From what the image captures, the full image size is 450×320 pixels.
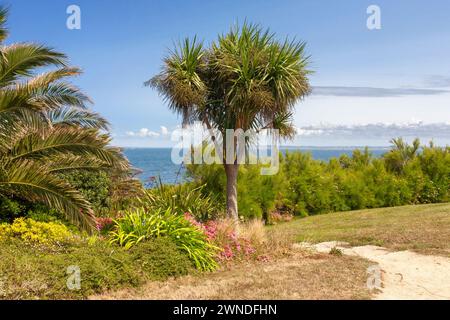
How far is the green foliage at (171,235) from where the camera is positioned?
9.00 meters

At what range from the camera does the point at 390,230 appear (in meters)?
14.3

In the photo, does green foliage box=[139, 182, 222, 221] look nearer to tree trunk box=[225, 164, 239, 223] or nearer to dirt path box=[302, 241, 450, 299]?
tree trunk box=[225, 164, 239, 223]

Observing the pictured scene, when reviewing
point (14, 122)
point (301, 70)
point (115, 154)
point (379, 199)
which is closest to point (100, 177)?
point (115, 154)

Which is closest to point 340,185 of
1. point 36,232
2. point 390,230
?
point 390,230

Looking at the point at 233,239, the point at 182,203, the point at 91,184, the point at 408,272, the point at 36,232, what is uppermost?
the point at 91,184

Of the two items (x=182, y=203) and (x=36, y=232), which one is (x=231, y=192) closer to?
(x=182, y=203)

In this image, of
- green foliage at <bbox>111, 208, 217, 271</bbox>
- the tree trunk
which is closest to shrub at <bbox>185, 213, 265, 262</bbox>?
green foliage at <bbox>111, 208, 217, 271</bbox>

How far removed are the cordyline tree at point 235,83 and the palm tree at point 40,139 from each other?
2.91 meters

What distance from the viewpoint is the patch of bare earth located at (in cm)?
726

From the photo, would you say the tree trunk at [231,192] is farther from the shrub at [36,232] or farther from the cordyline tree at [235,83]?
the shrub at [36,232]

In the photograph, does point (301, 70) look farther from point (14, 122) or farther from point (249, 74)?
point (14, 122)

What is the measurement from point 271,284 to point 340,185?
56.0 feet

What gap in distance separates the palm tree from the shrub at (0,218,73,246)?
1.32 ft

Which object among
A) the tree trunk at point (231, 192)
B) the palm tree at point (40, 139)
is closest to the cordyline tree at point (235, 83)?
the tree trunk at point (231, 192)
